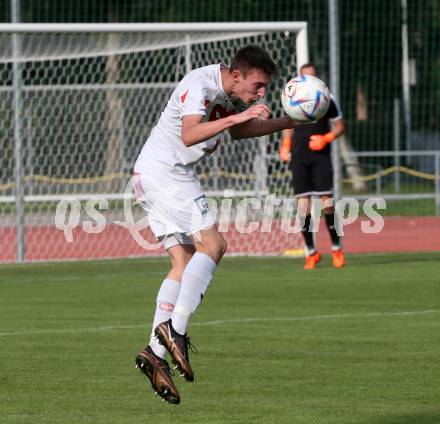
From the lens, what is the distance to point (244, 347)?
10.3 metres

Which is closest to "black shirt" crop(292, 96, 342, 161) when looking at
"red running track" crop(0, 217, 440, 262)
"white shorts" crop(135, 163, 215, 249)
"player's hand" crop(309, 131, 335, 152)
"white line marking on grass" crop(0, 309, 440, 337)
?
"player's hand" crop(309, 131, 335, 152)

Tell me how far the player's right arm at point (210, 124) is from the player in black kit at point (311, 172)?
8485 millimetres

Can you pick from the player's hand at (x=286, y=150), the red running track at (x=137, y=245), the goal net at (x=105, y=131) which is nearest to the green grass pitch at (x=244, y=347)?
the player's hand at (x=286, y=150)

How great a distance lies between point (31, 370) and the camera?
927 cm

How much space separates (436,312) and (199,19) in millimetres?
22315

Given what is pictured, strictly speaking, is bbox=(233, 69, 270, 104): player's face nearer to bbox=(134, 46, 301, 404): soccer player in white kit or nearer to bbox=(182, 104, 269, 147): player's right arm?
bbox=(134, 46, 301, 404): soccer player in white kit

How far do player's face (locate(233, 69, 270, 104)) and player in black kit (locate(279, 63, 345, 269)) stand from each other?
8.22 meters

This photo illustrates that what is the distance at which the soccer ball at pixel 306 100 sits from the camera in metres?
8.18

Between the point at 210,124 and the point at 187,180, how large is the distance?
0.65 meters

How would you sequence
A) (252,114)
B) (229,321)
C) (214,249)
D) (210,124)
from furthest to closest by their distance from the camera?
(229,321) → (214,249) → (210,124) → (252,114)

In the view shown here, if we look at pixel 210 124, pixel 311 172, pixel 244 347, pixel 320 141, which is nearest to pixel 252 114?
pixel 210 124

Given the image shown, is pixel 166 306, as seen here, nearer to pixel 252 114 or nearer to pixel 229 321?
pixel 252 114

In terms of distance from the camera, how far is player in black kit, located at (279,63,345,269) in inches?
642

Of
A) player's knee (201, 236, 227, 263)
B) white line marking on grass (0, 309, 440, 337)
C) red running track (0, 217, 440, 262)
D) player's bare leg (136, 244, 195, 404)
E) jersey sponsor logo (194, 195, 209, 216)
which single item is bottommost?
red running track (0, 217, 440, 262)
